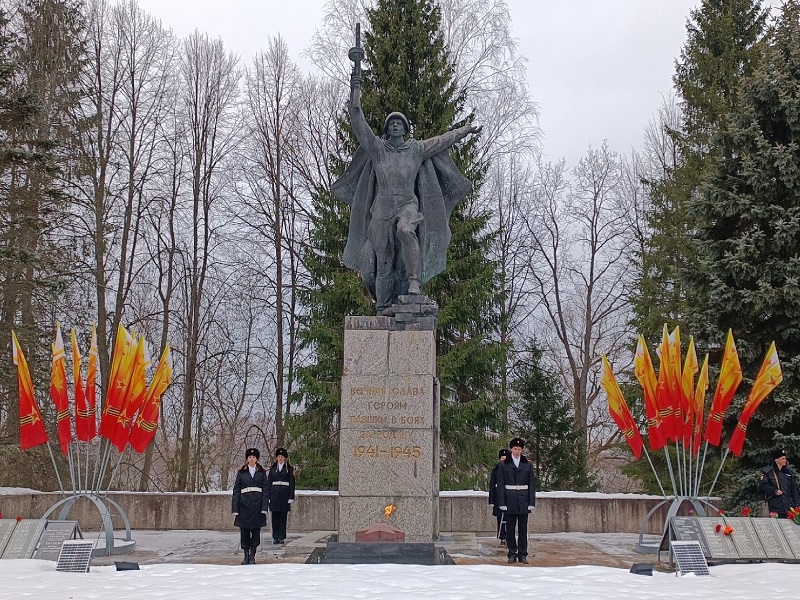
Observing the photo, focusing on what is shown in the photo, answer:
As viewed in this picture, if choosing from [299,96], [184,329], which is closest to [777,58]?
[299,96]

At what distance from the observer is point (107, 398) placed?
37.3 ft

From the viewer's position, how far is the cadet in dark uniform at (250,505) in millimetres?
10031

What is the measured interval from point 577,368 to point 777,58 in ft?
61.8

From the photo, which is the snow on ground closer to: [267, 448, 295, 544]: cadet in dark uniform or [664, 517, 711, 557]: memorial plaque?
[664, 517, 711, 557]: memorial plaque

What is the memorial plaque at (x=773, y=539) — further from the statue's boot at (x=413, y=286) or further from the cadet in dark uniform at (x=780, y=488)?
the statue's boot at (x=413, y=286)

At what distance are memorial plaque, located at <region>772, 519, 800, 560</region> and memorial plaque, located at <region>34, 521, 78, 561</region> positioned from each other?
25.4 feet

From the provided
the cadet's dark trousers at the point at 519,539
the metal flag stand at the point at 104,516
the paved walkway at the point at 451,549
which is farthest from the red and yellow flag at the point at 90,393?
the cadet's dark trousers at the point at 519,539

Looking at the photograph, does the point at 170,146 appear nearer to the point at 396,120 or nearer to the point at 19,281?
the point at 19,281

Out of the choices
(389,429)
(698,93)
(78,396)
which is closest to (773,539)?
(389,429)

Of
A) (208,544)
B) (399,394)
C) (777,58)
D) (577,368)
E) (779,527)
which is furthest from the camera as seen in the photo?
(577,368)

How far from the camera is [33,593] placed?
693 cm

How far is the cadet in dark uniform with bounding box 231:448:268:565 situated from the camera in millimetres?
10031

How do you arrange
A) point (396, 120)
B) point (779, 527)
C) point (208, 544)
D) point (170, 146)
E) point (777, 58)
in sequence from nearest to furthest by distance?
point (779, 527)
point (396, 120)
point (208, 544)
point (777, 58)
point (170, 146)

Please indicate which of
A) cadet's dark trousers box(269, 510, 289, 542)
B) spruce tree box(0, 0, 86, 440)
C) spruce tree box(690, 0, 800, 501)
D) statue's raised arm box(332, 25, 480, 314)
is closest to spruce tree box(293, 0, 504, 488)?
spruce tree box(0, 0, 86, 440)
